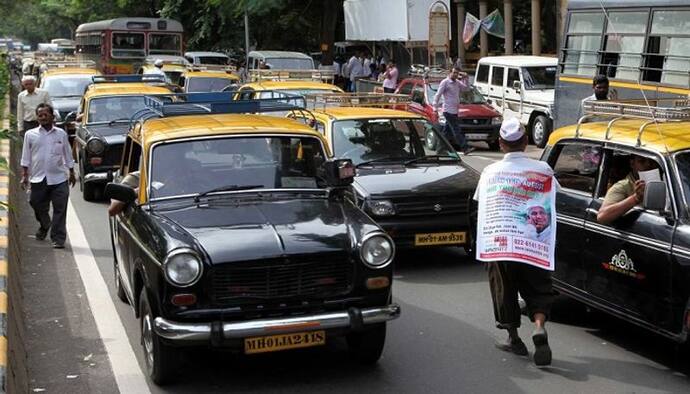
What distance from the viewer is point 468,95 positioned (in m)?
23.3

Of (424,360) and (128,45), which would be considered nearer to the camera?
(424,360)

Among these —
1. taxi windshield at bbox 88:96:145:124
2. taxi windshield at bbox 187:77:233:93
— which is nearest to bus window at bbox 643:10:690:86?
taxi windshield at bbox 88:96:145:124

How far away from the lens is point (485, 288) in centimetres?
959

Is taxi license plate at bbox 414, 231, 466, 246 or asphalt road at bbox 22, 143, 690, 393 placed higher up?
taxi license plate at bbox 414, 231, 466, 246

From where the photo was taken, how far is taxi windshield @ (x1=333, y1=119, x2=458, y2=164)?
1145 cm

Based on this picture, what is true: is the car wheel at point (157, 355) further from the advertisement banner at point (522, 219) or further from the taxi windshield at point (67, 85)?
the taxi windshield at point (67, 85)

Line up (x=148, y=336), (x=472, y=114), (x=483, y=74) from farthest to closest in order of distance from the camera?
(x=483, y=74) < (x=472, y=114) < (x=148, y=336)

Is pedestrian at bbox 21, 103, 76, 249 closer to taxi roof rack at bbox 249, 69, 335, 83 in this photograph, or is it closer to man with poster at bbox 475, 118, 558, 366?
man with poster at bbox 475, 118, 558, 366

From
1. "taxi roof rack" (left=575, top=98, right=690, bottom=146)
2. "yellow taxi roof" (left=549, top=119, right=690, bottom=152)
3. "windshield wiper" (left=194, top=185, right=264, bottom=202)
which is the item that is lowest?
"windshield wiper" (left=194, top=185, right=264, bottom=202)

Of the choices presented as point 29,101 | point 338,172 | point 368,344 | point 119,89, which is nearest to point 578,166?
point 338,172

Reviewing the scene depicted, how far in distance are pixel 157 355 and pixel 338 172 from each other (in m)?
1.98

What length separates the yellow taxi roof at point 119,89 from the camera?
673 inches

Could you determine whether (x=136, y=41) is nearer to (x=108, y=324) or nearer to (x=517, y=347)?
(x=108, y=324)

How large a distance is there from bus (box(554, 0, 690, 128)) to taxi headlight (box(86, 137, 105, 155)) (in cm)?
769
